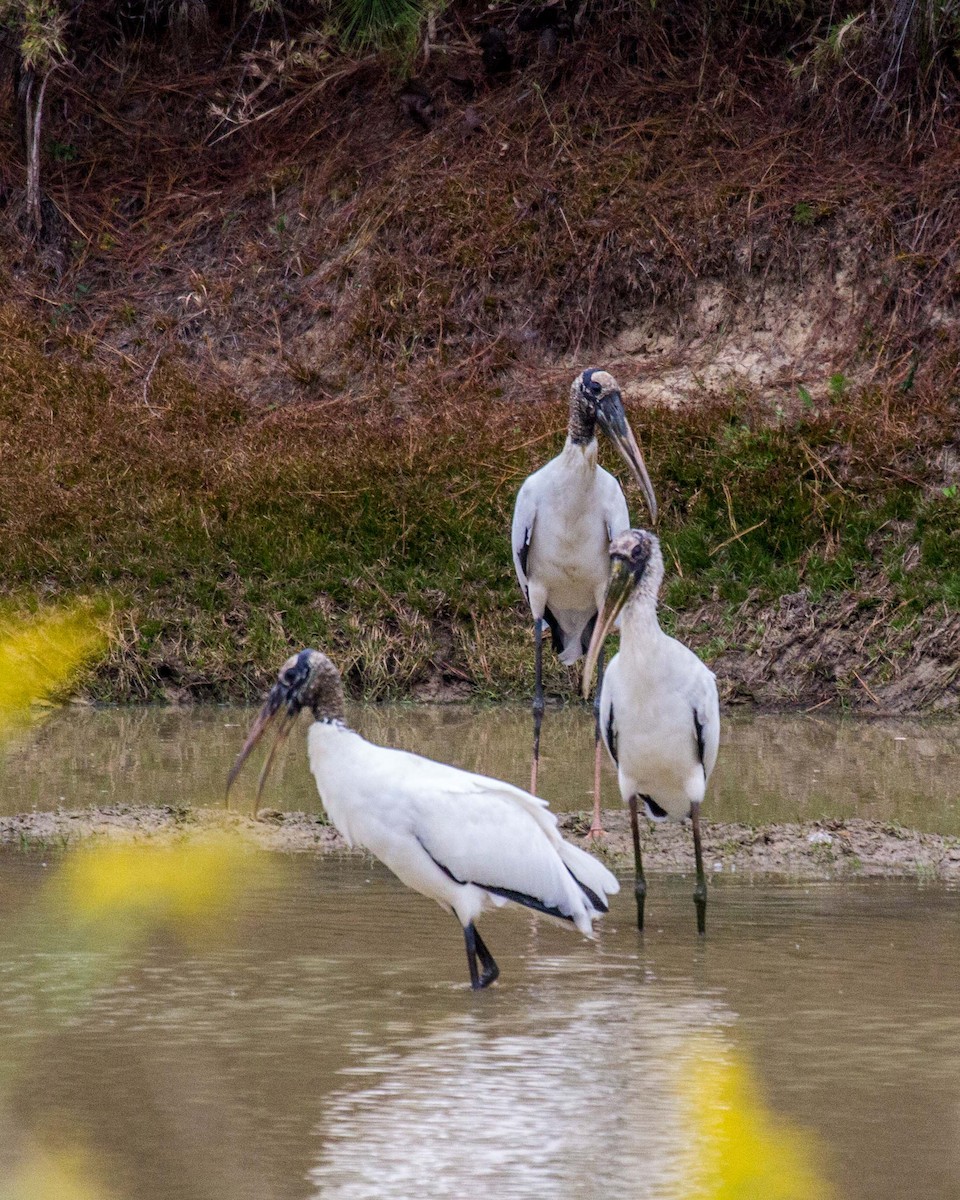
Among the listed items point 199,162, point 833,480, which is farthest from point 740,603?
point 199,162

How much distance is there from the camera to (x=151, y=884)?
23.6 ft

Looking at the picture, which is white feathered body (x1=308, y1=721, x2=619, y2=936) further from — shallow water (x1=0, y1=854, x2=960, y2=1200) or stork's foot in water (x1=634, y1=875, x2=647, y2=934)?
stork's foot in water (x1=634, y1=875, x2=647, y2=934)

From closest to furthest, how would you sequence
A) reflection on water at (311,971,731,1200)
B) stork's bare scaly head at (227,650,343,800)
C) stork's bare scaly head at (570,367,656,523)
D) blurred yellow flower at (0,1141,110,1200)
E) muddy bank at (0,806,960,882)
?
1. blurred yellow flower at (0,1141,110,1200)
2. reflection on water at (311,971,731,1200)
3. stork's bare scaly head at (227,650,343,800)
4. muddy bank at (0,806,960,882)
5. stork's bare scaly head at (570,367,656,523)

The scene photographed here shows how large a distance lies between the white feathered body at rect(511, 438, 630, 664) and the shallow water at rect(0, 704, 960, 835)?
0.94 meters

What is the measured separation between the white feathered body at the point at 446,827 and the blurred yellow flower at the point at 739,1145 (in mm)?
1056

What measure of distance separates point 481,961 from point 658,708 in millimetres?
1180

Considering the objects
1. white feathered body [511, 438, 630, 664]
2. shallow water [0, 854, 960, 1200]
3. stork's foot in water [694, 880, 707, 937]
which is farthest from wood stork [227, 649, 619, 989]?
white feathered body [511, 438, 630, 664]

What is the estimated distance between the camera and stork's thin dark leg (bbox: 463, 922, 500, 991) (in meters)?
5.75

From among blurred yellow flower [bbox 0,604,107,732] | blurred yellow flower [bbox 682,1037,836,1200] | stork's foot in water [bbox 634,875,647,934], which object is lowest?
blurred yellow flower [bbox 682,1037,836,1200]

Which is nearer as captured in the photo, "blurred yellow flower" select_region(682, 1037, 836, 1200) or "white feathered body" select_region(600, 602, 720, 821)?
"blurred yellow flower" select_region(682, 1037, 836, 1200)

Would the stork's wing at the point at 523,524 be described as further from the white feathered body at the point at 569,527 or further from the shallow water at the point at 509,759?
the shallow water at the point at 509,759

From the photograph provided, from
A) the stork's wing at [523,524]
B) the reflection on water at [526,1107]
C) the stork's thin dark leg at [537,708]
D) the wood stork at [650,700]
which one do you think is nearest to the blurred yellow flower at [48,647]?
the stork's thin dark leg at [537,708]

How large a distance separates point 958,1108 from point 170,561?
31.1 ft

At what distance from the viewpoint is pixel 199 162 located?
18312mm
